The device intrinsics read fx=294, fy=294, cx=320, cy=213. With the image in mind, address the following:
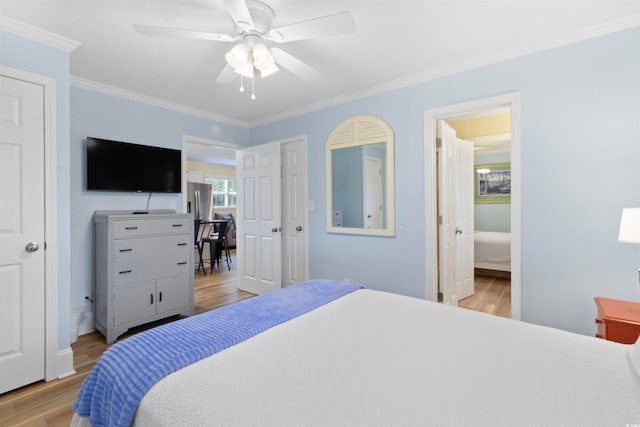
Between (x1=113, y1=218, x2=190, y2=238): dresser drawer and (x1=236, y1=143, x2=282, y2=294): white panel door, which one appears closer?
(x1=113, y1=218, x2=190, y2=238): dresser drawer

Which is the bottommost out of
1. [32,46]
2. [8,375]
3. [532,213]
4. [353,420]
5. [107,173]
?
[8,375]

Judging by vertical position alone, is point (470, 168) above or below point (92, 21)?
below

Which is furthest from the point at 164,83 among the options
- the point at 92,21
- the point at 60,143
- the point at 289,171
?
the point at 289,171

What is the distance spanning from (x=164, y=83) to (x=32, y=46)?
100 cm

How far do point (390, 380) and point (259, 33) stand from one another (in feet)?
6.45

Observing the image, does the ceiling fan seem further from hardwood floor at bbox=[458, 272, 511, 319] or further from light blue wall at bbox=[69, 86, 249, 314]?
hardwood floor at bbox=[458, 272, 511, 319]

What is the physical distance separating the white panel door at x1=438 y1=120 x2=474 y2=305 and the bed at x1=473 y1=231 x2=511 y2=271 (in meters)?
1.15

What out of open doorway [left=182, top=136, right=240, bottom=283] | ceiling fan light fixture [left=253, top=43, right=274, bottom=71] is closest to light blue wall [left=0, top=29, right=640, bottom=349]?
ceiling fan light fixture [left=253, top=43, right=274, bottom=71]

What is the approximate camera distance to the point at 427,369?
3.30ft

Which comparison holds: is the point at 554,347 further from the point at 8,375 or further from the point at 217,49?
the point at 8,375

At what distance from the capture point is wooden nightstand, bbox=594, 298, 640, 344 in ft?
5.05

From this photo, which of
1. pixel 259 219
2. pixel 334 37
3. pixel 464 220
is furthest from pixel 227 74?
pixel 464 220

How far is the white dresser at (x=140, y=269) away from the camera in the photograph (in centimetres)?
270

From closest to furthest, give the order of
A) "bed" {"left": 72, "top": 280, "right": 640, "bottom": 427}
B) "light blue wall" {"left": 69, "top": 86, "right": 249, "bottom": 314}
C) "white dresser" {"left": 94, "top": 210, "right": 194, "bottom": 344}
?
"bed" {"left": 72, "top": 280, "right": 640, "bottom": 427} → "white dresser" {"left": 94, "top": 210, "right": 194, "bottom": 344} → "light blue wall" {"left": 69, "top": 86, "right": 249, "bottom": 314}
